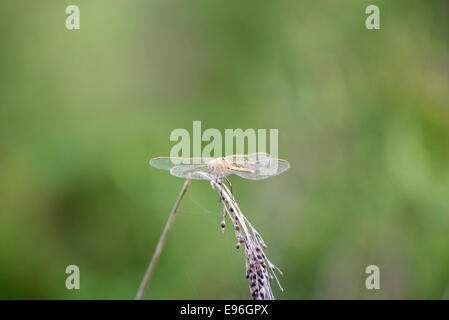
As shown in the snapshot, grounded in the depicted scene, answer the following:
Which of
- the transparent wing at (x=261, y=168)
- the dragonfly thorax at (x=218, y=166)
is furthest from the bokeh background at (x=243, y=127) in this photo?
the dragonfly thorax at (x=218, y=166)

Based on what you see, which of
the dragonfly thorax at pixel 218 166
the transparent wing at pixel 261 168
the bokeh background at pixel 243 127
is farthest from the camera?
the bokeh background at pixel 243 127

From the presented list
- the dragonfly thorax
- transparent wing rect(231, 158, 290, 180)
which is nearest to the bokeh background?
transparent wing rect(231, 158, 290, 180)

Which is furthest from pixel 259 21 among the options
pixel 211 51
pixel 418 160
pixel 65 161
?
pixel 65 161

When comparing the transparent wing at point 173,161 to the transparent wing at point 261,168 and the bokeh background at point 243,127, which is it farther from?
the bokeh background at point 243,127

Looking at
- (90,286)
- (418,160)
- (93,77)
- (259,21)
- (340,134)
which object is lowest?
(90,286)

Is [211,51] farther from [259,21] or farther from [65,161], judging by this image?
[65,161]

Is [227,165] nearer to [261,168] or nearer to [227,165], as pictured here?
[227,165]

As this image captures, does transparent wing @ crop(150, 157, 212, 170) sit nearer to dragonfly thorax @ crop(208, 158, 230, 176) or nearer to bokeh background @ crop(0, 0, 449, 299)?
dragonfly thorax @ crop(208, 158, 230, 176)
